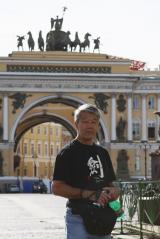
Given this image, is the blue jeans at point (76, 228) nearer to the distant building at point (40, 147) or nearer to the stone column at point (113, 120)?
the stone column at point (113, 120)

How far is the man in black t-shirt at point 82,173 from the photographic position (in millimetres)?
6121

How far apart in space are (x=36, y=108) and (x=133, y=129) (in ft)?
28.3

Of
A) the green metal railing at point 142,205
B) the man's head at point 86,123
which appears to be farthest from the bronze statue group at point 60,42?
the man's head at point 86,123

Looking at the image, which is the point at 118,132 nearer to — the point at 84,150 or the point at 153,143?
the point at 153,143

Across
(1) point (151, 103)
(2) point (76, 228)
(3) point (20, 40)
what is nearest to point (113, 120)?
(1) point (151, 103)

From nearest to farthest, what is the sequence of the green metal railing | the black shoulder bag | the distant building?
the black shoulder bag, the green metal railing, the distant building

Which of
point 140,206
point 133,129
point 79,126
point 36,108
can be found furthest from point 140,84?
point 79,126

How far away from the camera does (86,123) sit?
6.28 m

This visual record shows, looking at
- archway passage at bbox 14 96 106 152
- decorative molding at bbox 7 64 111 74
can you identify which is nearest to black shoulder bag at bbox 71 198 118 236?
archway passage at bbox 14 96 106 152

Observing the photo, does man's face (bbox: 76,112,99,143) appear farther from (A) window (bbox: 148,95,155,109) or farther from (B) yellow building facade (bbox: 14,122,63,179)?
(B) yellow building facade (bbox: 14,122,63,179)

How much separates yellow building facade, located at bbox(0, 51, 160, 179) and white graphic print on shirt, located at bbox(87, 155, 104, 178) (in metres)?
58.8

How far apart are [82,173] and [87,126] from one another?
0.37 m

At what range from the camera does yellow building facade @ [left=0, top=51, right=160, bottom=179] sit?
6550cm

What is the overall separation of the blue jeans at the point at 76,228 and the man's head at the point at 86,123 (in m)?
0.58
